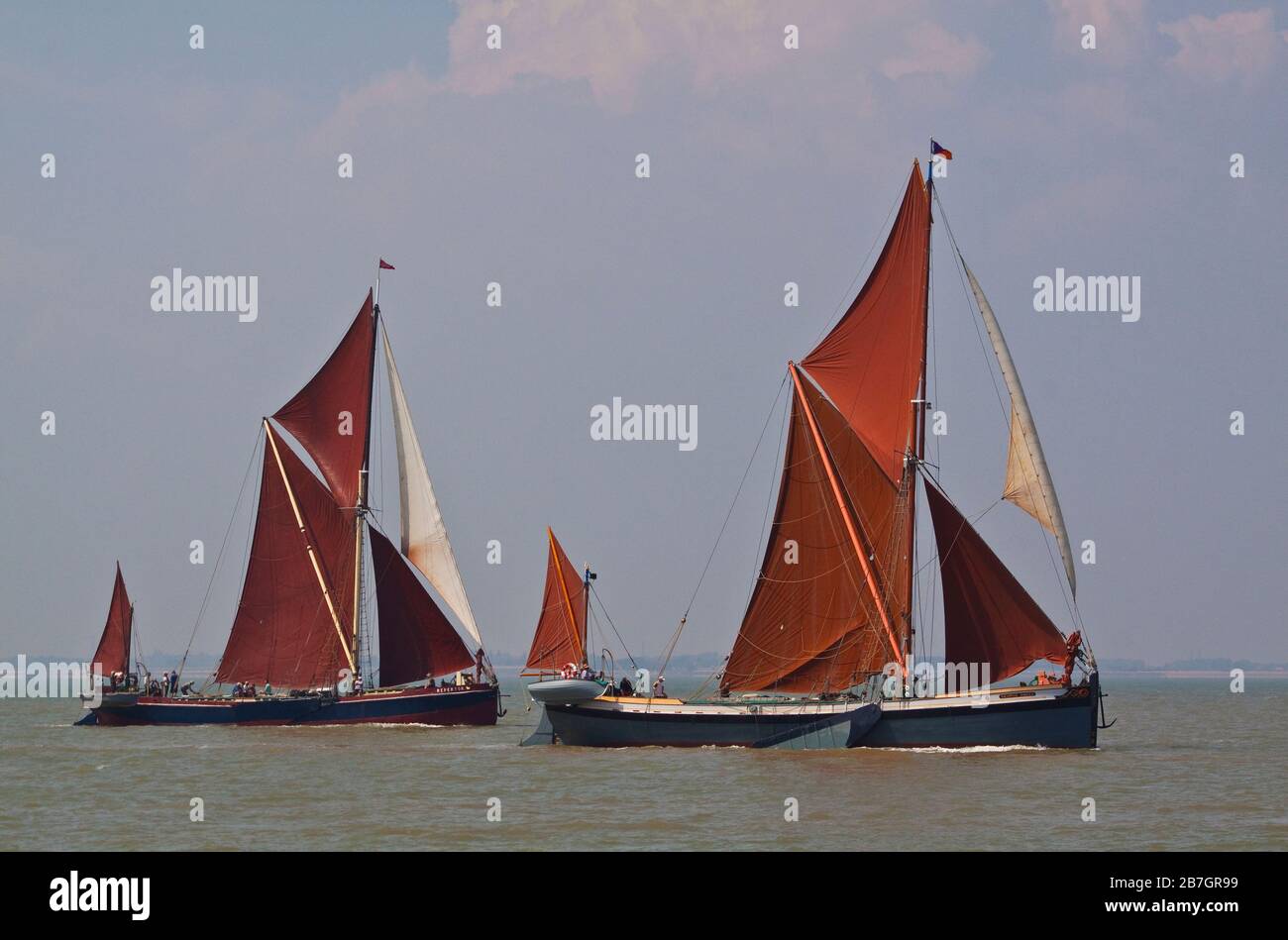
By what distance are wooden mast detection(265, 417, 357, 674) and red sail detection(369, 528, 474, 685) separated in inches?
78.0

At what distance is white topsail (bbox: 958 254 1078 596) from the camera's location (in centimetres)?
4897

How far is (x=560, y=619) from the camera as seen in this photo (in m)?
60.8

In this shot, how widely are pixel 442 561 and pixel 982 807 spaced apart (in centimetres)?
3618

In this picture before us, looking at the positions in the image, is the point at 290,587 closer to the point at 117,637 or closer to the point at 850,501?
the point at 117,637

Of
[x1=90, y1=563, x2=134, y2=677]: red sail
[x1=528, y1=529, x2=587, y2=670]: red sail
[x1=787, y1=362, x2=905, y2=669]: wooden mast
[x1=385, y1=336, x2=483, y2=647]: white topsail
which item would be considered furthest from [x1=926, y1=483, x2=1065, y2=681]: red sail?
[x1=90, y1=563, x2=134, y2=677]: red sail

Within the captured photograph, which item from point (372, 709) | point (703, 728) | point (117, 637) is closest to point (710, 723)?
point (703, 728)

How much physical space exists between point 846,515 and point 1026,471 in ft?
18.6

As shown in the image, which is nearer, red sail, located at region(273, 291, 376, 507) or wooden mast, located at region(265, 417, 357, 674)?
wooden mast, located at region(265, 417, 357, 674)

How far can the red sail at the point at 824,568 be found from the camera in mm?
52219

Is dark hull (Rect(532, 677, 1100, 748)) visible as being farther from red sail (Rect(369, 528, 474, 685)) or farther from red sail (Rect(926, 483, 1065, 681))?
red sail (Rect(369, 528, 474, 685))

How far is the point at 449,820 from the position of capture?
36.9 metres

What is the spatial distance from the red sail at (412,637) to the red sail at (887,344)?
76.5ft

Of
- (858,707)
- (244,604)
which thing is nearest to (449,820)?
(858,707)
